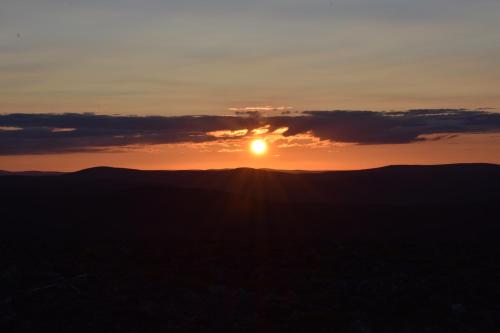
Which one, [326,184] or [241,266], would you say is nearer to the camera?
[241,266]

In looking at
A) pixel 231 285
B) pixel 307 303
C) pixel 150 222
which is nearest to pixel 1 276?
pixel 231 285

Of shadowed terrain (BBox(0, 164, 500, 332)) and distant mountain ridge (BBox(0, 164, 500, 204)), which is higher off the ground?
shadowed terrain (BBox(0, 164, 500, 332))

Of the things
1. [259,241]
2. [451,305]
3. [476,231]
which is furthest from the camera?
[476,231]

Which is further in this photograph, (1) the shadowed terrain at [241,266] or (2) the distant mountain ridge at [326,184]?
(2) the distant mountain ridge at [326,184]

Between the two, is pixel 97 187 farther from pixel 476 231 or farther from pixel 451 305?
pixel 451 305

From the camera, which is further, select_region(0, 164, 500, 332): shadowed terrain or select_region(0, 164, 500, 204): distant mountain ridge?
select_region(0, 164, 500, 204): distant mountain ridge

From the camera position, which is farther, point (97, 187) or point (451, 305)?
point (97, 187)

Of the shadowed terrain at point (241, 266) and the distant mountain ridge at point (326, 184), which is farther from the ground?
the shadowed terrain at point (241, 266)

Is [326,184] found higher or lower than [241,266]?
lower
